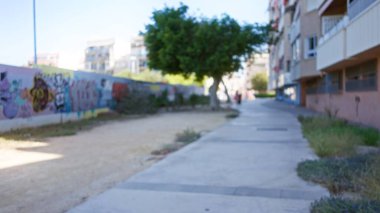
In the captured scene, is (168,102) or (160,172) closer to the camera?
(160,172)

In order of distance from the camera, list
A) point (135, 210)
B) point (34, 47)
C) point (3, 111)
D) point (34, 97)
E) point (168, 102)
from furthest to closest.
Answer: point (168, 102) < point (34, 47) < point (34, 97) < point (3, 111) < point (135, 210)

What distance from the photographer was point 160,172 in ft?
25.1

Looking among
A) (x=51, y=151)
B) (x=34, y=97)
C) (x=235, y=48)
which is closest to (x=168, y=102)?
(x=235, y=48)

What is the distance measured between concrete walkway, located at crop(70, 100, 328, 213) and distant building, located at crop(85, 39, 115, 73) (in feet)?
328

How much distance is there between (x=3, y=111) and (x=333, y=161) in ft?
40.6

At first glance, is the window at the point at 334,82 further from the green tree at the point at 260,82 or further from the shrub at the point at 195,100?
the green tree at the point at 260,82

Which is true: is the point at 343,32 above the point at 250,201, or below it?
above

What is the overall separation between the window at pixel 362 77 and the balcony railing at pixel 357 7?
201 cm

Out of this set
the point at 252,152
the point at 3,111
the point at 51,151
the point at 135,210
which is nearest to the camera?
the point at 135,210

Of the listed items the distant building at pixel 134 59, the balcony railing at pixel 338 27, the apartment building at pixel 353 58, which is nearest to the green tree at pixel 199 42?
the apartment building at pixel 353 58

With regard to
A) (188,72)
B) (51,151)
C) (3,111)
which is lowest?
(51,151)

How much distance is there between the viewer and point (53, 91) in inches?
758

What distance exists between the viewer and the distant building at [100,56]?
356 ft

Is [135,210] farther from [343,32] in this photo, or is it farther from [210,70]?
[210,70]
